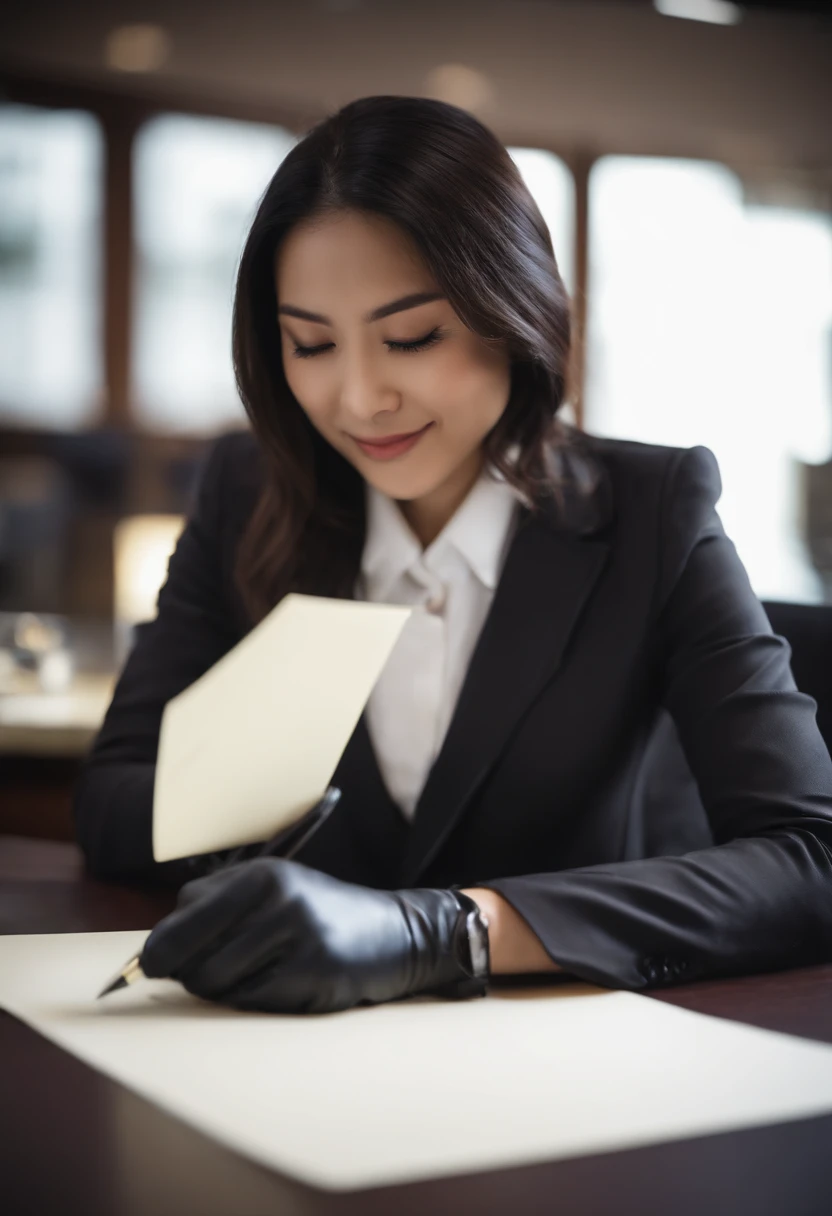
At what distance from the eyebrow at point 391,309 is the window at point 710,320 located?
600 centimetres

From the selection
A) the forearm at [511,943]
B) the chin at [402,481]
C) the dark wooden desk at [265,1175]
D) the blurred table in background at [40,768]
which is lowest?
the blurred table in background at [40,768]

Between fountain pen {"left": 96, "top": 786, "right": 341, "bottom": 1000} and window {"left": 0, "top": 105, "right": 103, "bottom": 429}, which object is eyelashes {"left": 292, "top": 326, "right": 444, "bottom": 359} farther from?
window {"left": 0, "top": 105, "right": 103, "bottom": 429}

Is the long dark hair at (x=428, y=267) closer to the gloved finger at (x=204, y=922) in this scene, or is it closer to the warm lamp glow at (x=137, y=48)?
the gloved finger at (x=204, y=922)

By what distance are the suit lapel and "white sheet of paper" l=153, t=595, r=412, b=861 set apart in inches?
16.3


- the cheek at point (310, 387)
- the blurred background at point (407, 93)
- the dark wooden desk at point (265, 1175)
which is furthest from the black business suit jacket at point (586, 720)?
the blurred background at point (407, 93)

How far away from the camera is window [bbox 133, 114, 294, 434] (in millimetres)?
6570

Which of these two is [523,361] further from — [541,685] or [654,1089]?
[654,1089]

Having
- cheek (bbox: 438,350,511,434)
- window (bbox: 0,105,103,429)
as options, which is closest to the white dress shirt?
cheek (bbox: 438,350,511,434)

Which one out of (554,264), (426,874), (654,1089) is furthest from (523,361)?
(654,1089)

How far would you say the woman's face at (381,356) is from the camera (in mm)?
1152

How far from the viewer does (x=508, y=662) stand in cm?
125

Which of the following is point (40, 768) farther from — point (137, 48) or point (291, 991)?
point (137, 48)

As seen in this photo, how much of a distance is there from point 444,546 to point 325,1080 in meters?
0.77

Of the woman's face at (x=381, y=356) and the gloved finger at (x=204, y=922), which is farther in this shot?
the woman's face at (x=381, y=356)
